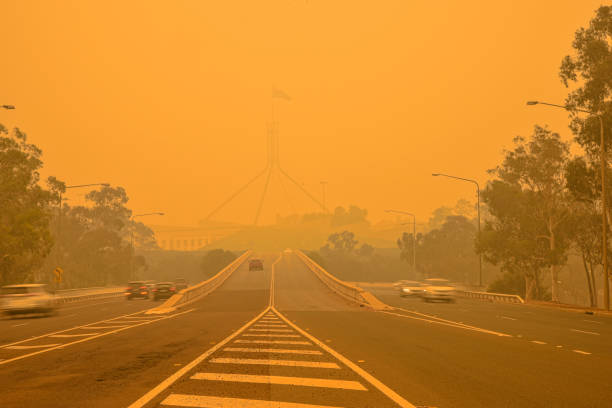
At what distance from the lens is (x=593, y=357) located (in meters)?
12.4

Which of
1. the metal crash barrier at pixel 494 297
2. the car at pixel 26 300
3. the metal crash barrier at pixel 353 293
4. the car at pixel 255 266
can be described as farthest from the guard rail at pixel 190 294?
the metal crash barrier at pixel 494 297

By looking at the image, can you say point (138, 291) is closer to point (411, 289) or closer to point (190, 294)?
point (190, 294)

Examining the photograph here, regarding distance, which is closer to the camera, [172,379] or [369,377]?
[172,379]

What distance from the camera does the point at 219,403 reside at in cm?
772

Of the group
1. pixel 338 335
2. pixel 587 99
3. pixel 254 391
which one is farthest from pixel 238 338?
pixel 587 99

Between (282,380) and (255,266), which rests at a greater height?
(255,266)

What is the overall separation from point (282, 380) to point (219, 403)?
1.86m

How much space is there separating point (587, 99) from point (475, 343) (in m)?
30.4

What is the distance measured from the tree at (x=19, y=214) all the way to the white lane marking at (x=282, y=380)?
4575 cm

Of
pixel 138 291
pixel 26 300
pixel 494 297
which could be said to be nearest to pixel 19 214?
pixel 138 291

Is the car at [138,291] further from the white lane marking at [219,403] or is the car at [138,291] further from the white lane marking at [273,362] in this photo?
the white lane marking at [219,403]

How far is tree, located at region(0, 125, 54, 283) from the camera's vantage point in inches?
2009

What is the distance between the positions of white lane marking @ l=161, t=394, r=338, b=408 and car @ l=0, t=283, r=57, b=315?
23633 millimetres

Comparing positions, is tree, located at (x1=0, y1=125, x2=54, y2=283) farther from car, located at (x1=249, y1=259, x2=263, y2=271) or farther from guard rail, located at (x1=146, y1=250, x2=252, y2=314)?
car, located at (x1=249, y1=259, x2=263, y2=271)
